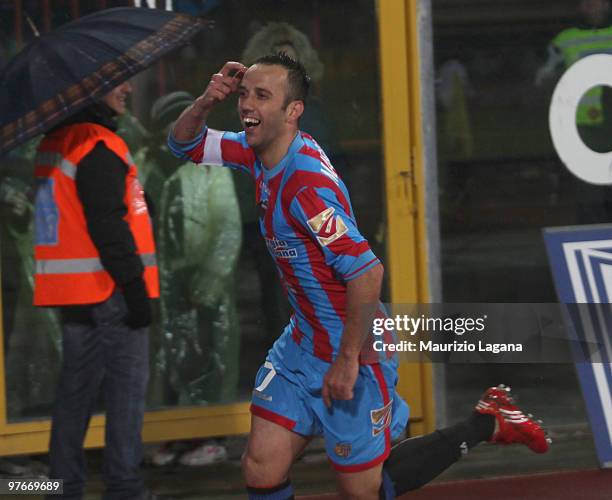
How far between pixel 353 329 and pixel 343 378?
169 mm

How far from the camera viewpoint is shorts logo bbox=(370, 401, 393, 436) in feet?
16.8

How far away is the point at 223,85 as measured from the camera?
521cm

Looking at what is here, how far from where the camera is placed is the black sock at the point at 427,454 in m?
5.43

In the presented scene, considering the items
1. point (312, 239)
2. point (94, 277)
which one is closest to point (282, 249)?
point (312, 239)

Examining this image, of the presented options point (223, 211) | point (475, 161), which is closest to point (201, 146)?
point (223, 211)

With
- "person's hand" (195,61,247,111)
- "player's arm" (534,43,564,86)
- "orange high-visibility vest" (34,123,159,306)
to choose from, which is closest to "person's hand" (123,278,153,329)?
"orange high-visibility vest" (34,123,159,306)

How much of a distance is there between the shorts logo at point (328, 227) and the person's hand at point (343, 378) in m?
0.40

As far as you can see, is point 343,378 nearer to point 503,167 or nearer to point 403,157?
point 403,157

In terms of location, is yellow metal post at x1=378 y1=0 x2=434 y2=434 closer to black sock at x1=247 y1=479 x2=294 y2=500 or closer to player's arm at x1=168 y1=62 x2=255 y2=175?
player's arm at x1=168 y1=62 x2=255 y2=175

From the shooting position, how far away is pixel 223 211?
24.1ft

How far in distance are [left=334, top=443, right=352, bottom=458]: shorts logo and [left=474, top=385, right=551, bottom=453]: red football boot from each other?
1.19 m

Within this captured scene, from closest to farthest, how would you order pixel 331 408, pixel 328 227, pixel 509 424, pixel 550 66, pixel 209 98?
pixel 328 227 → pixel 331 408 → pixel 209 98 → pixel 509 424 → pixel 550 66

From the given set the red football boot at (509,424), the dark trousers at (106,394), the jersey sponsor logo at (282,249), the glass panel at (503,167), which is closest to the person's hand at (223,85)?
the jersey sponsor logo at (282,249)

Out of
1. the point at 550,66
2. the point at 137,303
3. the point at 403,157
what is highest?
the point at 550,66
